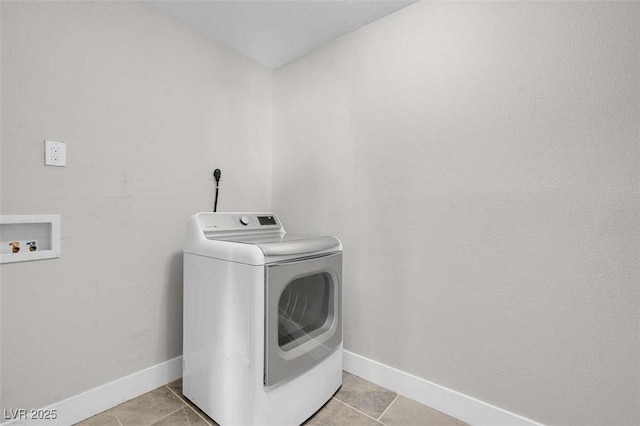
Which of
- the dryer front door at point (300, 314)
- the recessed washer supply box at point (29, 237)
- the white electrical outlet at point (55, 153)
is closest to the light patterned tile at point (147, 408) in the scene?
the dryer front door at point (300, 314)

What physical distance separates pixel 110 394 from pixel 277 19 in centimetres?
232

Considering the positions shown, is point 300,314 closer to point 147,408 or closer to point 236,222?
point 236,222

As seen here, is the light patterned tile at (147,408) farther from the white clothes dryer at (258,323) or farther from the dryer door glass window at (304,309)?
the dryer door glass window at (304,309)

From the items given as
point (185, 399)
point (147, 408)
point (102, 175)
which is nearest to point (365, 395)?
point (185, 399)

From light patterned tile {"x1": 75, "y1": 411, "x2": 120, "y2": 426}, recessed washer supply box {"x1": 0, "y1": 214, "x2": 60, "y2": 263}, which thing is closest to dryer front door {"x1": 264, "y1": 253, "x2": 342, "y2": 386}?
light patterned tile {"x1": 75, "y1": 411, "x2": 120, "y2": 426}

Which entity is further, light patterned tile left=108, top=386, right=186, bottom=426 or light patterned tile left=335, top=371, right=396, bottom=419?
light patterned tile left=335, top=371, right=396, bottom=419

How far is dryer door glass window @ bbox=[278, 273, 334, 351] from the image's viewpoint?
141 centimetres

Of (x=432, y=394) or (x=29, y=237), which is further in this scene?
(x=432, y=394)

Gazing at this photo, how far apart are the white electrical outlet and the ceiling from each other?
0.99 metres

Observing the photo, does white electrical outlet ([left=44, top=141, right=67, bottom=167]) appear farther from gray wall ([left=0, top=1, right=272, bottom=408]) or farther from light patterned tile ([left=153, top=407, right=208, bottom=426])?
light patterned tile ([left=153, top=407, right=208, bottom=426])

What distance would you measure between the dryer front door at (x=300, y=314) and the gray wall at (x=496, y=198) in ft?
1.01

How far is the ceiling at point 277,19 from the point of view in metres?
1.73

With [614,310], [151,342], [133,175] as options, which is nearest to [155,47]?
[133,175]

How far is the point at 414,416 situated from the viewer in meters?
1.51
